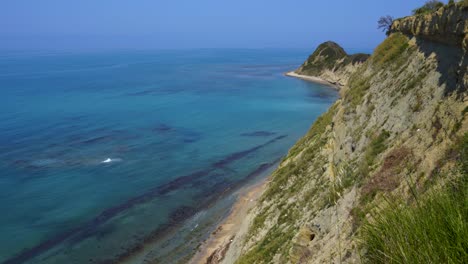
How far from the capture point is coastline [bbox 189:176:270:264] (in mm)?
27359

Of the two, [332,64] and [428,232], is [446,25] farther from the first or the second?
[332,64]

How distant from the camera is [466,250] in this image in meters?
5.35

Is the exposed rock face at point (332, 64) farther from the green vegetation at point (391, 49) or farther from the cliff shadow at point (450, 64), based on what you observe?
the cliff shadow at point (450, 64)

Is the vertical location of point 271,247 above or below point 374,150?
below

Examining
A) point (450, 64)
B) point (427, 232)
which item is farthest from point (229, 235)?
point (427, 232)

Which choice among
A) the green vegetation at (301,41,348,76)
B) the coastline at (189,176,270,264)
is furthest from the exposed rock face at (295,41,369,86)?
the coastline at (189,176,270,264)

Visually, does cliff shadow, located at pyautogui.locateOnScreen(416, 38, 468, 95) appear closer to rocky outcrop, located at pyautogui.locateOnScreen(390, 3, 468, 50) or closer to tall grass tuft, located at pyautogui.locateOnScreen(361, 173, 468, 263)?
rocky outcrop, located at pyautogui.locateOnScreen(390, 3, 468, 50)

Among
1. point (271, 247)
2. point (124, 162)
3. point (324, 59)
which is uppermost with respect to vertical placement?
point (324, 59)

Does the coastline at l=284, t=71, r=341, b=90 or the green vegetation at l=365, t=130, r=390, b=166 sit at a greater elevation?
the green vegetation at l=365, t=130, r=390, b=166

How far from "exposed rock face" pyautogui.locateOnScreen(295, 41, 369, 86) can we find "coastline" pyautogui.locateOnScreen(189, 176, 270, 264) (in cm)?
9630

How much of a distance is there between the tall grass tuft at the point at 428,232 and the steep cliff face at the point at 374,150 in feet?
3.58

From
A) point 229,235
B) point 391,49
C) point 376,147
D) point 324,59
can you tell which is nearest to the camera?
point 376,147

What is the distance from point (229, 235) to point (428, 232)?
90.4 ft

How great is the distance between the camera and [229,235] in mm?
32281
